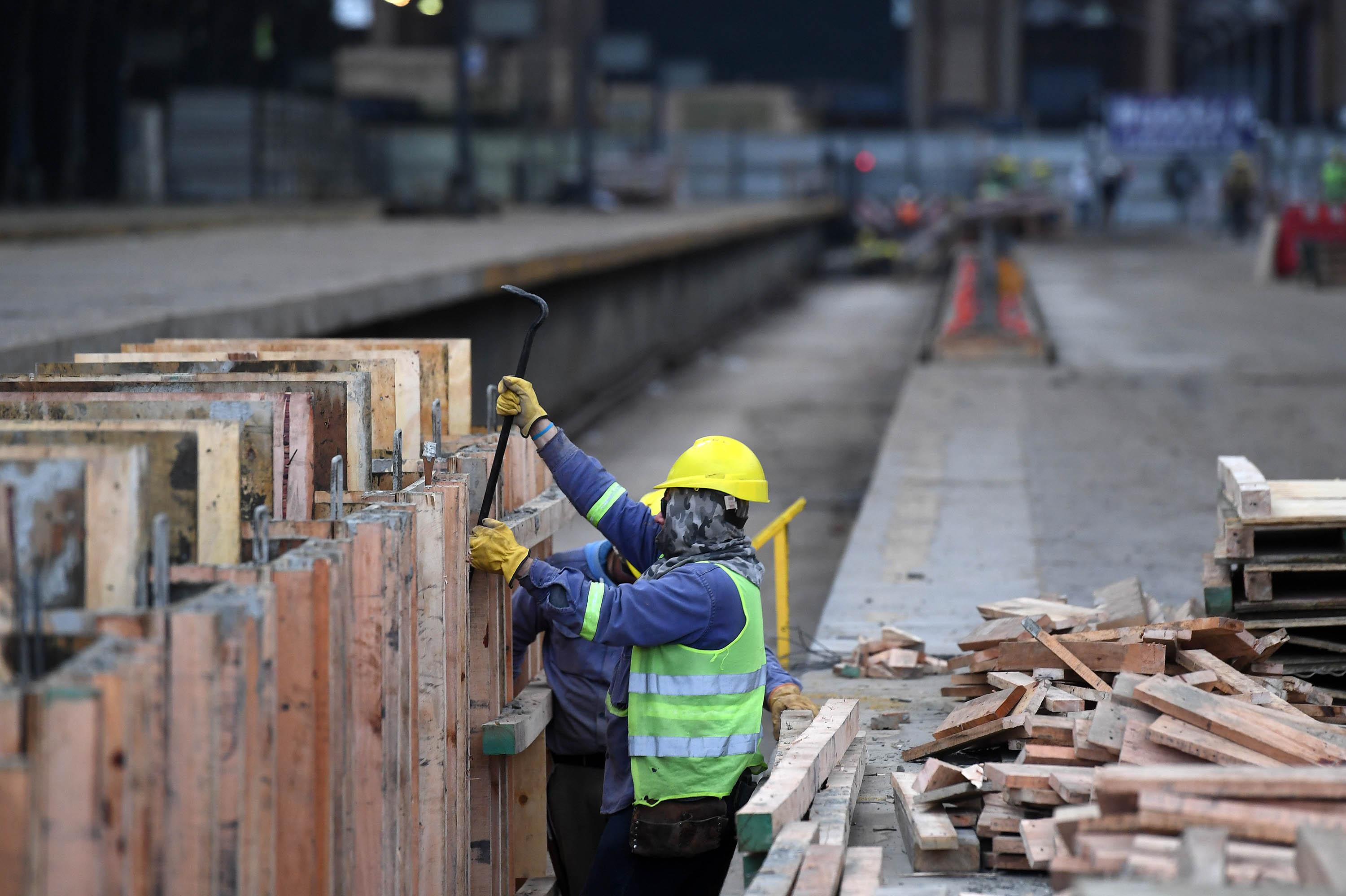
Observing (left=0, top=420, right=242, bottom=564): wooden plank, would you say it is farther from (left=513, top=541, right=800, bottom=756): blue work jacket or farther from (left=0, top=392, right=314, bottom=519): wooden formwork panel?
(left=513, top=541, right=800, bottom=756): blue work jacket

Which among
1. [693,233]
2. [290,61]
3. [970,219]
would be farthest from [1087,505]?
[970,219]

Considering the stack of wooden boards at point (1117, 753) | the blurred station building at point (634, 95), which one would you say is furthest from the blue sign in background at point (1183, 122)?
the stack of wooden boards at point (1117, 753)

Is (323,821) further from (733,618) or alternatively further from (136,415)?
(733,618)

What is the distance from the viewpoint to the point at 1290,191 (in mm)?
45969

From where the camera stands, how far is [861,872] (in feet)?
11.9

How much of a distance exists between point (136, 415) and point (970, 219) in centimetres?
3748

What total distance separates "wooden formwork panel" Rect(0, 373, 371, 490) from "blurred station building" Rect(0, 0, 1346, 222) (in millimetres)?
20526

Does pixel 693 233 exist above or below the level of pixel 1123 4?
below

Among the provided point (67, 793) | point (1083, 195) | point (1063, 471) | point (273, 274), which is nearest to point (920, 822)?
point (67, 793)

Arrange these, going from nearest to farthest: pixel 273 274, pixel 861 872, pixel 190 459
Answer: pixel 190 459
pixel 861 872
pixel 273 274

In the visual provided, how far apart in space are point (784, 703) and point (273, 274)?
8.34 metres

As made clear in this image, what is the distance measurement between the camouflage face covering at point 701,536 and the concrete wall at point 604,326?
4898 mm

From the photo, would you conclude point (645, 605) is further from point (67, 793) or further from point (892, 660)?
point (892, 660)

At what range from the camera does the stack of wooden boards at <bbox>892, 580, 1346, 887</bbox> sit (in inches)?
124
